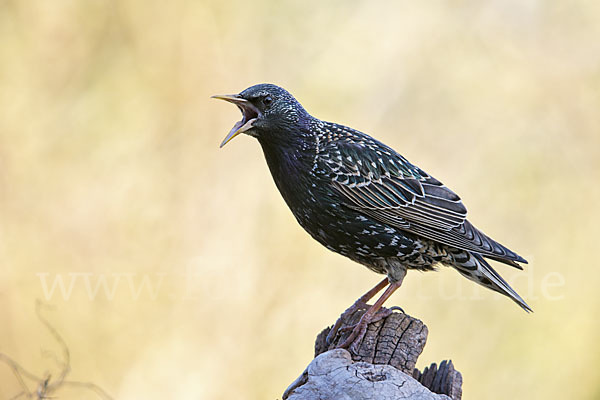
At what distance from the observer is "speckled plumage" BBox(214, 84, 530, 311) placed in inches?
183

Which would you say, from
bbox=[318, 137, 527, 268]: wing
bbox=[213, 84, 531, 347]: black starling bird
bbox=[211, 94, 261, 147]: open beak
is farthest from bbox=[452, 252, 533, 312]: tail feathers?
bbox=[211, 94, 261, 147]: open beak

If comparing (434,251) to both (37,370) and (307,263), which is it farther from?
(37,370)

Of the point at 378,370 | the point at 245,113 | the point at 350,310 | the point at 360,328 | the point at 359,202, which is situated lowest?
the point at 378,370

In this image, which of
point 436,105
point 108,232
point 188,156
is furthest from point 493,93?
point 108,232

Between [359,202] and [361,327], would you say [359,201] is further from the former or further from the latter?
[361,327]

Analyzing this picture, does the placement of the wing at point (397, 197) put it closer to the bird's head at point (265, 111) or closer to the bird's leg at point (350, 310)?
the bird's head at point (265, 111)

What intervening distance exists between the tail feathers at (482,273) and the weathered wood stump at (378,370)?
1.99ft

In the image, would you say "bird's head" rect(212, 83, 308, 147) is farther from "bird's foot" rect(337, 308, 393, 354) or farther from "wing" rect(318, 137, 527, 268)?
"bird's foot" rect(337, 308, 393, 354)

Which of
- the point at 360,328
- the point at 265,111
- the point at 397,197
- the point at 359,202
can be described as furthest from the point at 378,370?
the point at 265,111

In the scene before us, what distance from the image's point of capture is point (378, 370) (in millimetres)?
3951

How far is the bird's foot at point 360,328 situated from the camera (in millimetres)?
4457

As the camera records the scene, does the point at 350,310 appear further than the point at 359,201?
Yes

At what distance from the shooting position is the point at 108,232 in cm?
711

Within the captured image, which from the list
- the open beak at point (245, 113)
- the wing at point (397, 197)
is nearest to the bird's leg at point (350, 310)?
the wing at point (397, 197)
